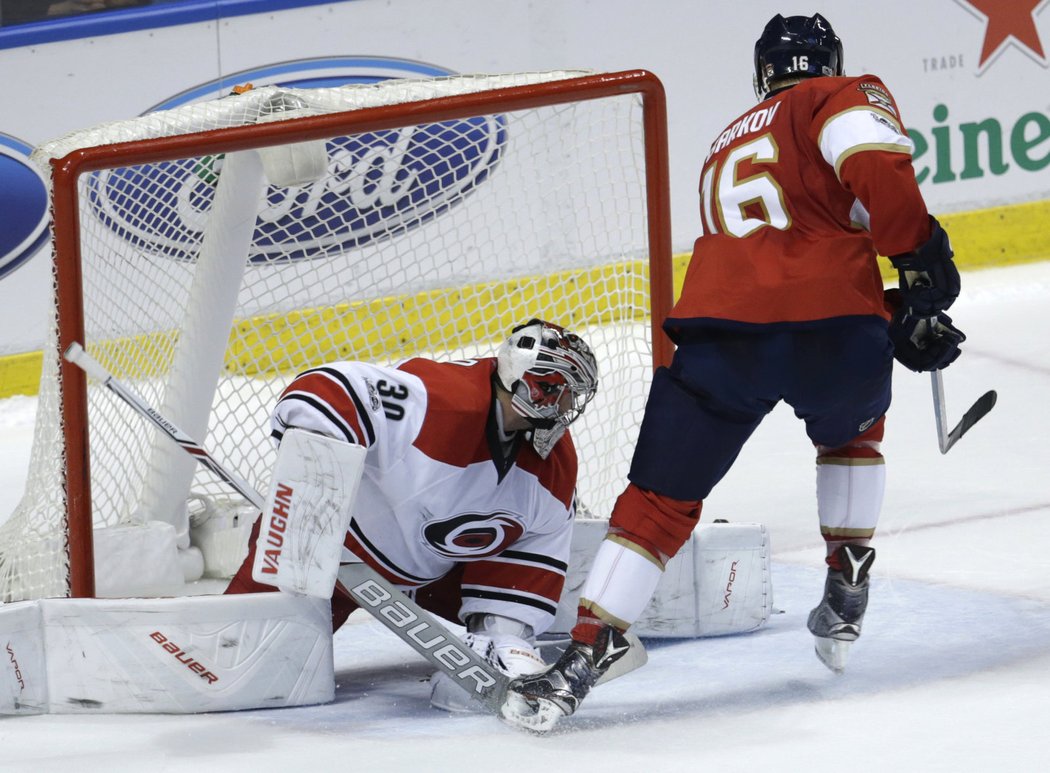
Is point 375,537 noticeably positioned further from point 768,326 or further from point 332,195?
point 332,195

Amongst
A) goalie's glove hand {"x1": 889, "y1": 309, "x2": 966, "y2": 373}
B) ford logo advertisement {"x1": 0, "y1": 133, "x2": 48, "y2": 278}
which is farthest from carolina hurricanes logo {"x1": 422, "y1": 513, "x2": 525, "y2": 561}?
ford logo advertisement {"x1": 0, "y1": 133, "x2": 48, "y2": 278}

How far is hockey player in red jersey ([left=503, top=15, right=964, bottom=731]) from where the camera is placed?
7.19 ft

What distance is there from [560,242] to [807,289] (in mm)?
1500

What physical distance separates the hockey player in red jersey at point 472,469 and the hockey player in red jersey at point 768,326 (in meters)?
0.17

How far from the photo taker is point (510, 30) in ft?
16.1

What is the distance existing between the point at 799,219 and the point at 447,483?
2.10ft

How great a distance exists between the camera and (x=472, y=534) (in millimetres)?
2455

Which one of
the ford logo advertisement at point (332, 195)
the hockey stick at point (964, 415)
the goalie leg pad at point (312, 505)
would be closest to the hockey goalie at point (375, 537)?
the goalie leg pad at point (312, 505)

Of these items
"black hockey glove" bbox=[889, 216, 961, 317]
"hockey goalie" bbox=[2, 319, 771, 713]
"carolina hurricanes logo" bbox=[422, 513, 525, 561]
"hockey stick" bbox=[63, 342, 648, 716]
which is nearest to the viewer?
"black hockey glove" bbox=[889, 216, 961, 317]

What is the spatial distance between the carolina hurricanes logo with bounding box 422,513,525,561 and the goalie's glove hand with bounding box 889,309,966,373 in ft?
2.10

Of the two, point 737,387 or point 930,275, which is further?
point 737,387

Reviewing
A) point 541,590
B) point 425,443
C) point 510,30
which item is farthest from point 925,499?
point 510,30

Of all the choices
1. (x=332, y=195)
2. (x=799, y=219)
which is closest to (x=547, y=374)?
(x=799, y=219)

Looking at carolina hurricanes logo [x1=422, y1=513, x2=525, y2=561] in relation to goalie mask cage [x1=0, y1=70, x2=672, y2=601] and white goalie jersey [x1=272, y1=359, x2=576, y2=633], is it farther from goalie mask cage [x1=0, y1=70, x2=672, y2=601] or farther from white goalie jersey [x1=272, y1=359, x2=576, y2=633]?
goalie mask cage [x1=0, y1=70, x2=672, y2=601]
